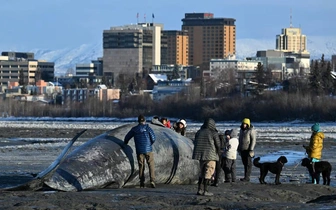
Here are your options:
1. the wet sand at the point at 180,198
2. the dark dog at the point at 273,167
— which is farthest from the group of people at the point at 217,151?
the dark dog at the point at 273,167

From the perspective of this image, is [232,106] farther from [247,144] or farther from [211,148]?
[211,148]

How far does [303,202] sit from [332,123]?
98.1 m

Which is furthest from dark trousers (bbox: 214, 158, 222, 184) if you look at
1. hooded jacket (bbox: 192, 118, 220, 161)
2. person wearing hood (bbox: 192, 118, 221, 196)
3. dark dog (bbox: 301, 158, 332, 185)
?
dark dog (bbox: 301, 158, 332, 185)

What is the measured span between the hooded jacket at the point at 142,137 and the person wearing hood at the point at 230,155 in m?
2.53

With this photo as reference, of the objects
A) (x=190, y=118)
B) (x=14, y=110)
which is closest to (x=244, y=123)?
(x=190, y=118)

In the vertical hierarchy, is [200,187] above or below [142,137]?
below

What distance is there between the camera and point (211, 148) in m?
21.5

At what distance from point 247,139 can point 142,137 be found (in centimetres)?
337

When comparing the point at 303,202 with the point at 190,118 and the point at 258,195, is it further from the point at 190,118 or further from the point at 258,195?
the point at 190,118

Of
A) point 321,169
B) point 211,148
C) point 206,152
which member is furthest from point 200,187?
point 321,169

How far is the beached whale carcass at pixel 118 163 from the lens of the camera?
21562 millimetres

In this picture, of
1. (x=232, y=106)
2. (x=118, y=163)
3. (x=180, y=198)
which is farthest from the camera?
(x=232, y=106)

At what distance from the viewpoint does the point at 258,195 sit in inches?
852

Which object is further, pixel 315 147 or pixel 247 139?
pixel 247 139
